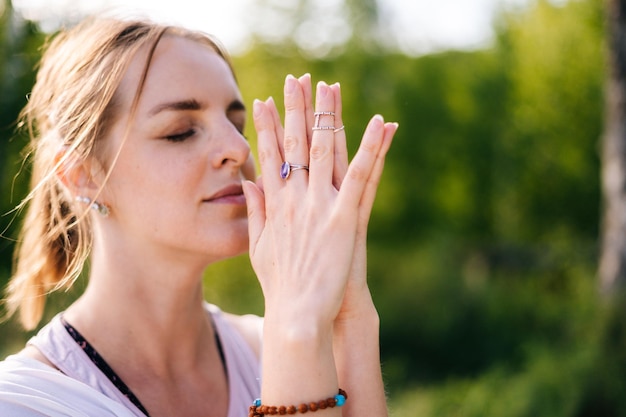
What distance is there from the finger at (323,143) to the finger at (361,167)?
0.06m

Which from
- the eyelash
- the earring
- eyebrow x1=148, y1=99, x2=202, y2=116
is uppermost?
eyebrow x1=148, y1=99, x2=202, y2=116

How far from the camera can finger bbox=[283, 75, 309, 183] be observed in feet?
5.65

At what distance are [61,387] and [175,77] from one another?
2.95 feet

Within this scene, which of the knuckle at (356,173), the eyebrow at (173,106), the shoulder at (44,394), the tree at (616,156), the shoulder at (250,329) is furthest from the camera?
the tree at (616,156)

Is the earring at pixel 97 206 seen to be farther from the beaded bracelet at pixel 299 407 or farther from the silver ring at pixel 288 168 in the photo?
the beaded bracelet at pixel 299 407

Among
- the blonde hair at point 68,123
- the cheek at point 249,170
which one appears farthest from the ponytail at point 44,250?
the cheek at point 249,170

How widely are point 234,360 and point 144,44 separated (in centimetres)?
106

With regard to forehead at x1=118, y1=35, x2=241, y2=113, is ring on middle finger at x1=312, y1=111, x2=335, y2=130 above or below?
below

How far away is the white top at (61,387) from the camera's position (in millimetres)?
1568

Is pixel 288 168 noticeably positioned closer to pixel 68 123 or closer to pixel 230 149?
pixel 230 149

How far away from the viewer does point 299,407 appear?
1.56 metres

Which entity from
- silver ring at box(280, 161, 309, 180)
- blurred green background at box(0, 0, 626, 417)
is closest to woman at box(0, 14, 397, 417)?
silver ring at box(280, 161, 309, 180)

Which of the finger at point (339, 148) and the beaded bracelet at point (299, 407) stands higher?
the finger at point (339, 148)

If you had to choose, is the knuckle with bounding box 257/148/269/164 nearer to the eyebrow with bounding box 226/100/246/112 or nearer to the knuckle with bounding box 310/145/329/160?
the knuckle with bounding box 310/145/329/160
